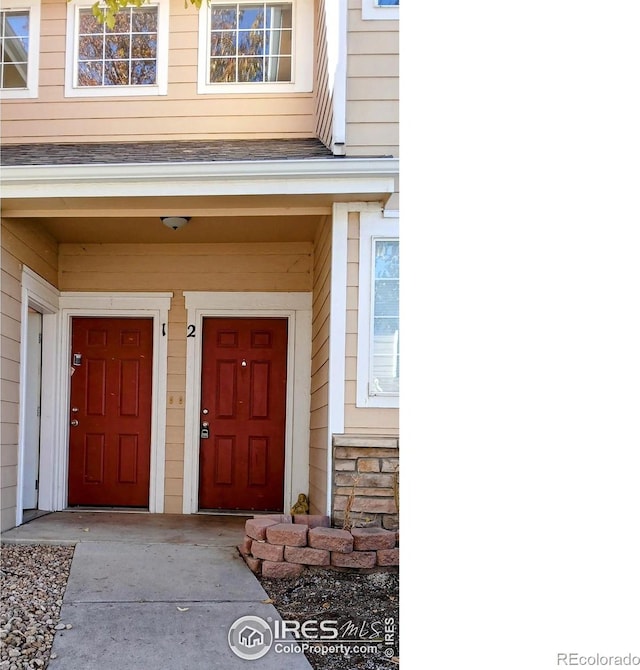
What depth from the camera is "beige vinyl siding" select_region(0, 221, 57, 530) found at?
5203mm

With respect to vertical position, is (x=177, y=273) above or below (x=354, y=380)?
above

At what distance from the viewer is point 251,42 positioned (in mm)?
6141

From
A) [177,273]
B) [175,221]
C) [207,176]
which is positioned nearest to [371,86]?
[207,176]

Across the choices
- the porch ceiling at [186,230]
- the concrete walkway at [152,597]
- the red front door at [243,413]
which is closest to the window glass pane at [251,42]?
the porch ceiling at [186,230]

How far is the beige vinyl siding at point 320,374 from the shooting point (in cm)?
511

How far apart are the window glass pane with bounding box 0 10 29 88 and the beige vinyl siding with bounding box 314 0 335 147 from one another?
2583 millimetres

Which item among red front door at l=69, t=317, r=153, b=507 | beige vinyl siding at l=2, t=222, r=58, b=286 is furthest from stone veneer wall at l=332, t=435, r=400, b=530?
beige vinyl siding at l=2, t=222, r=58, b=286

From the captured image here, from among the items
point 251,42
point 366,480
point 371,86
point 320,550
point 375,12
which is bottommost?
point 320,550

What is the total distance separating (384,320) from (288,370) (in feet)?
6.59

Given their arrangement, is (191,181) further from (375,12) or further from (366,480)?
(366,480)

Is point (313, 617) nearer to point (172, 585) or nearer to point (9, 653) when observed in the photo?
point (172, 585)

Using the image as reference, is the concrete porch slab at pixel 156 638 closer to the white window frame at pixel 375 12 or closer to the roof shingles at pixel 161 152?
the roof shingles at pixel 161 152
